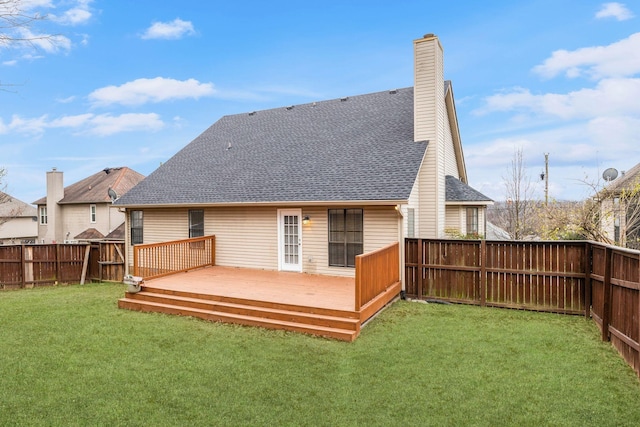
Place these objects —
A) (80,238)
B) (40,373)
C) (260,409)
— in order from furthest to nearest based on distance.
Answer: (80,238) < (40,373) < (260,409)

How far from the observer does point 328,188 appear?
1032 centimetres

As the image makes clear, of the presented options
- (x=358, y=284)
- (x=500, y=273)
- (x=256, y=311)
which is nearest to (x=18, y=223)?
(x=256, y=311)

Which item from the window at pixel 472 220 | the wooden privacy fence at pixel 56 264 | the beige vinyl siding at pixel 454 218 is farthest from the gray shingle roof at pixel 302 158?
the window at pixel 472 220

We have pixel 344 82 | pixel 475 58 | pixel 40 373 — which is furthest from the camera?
pixel 344 82

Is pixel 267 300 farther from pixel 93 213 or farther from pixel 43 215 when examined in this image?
pixel 43 215

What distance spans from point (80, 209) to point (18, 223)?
1508cm

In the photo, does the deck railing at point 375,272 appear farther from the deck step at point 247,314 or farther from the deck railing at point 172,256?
the deck railing at point 172,256

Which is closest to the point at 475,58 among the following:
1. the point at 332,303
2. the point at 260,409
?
the point at 332,303

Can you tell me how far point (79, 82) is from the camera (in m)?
17.5

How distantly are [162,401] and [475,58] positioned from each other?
17317 millimetres

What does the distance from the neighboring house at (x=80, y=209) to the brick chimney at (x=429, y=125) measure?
73.3 ft

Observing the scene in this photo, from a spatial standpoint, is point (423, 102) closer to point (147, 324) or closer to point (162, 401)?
point (147, 324)

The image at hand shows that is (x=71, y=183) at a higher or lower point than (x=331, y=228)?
higher

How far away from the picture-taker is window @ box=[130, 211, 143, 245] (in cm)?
1366
